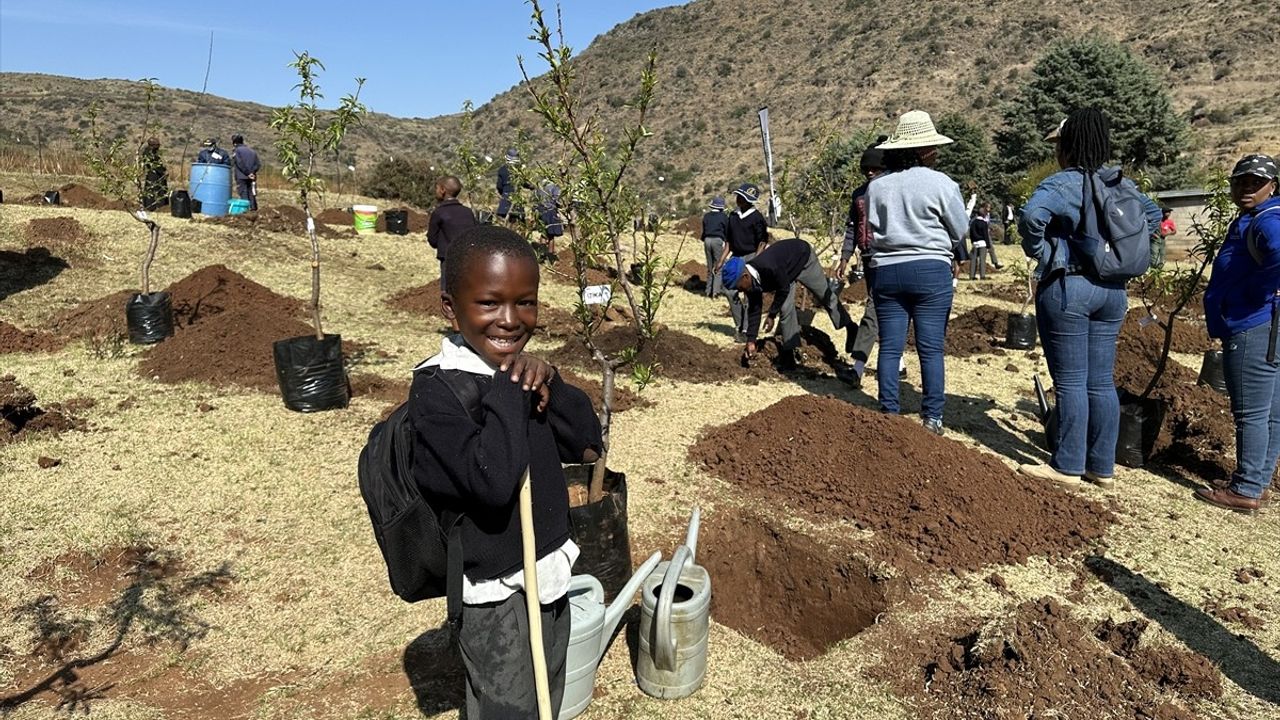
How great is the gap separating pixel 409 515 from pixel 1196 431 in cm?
574

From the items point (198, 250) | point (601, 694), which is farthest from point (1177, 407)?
point (198, 250)

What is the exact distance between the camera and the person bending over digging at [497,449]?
4.90 ft

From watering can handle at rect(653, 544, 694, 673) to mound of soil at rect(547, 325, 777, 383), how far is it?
4444mm

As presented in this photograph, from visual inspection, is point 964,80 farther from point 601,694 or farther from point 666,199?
point 601,694

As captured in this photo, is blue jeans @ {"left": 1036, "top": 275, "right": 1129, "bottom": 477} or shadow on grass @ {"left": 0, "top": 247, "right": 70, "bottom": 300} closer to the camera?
blue jeans @ {"left": 1036, "top": 275, "right": 1129, "bottom": 477}

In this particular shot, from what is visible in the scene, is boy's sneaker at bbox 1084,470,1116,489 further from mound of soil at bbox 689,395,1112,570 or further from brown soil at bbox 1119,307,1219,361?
brown soil at bbox 1119,307,1219,361

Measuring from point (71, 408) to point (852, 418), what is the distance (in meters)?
5.95

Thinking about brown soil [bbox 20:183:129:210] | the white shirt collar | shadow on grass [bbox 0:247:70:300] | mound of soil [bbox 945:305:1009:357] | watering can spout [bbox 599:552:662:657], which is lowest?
mound of soil [bbox 945:305:1009:357]

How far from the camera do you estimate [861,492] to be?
4.34 metres

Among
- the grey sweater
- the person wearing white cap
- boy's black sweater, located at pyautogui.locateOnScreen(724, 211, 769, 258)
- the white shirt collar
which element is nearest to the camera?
the white shirt collar

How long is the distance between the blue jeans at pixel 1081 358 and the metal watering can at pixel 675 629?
9.00 ft

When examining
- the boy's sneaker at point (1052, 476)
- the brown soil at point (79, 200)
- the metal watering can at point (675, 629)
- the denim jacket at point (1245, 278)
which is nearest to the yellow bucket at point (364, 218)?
the brown soil at point (79, 200)

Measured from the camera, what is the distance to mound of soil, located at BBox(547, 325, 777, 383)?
24.1 feet

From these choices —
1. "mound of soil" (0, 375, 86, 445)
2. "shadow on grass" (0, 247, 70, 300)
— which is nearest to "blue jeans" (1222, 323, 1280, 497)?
"mound of soil" (0, 375, 86, 445)
